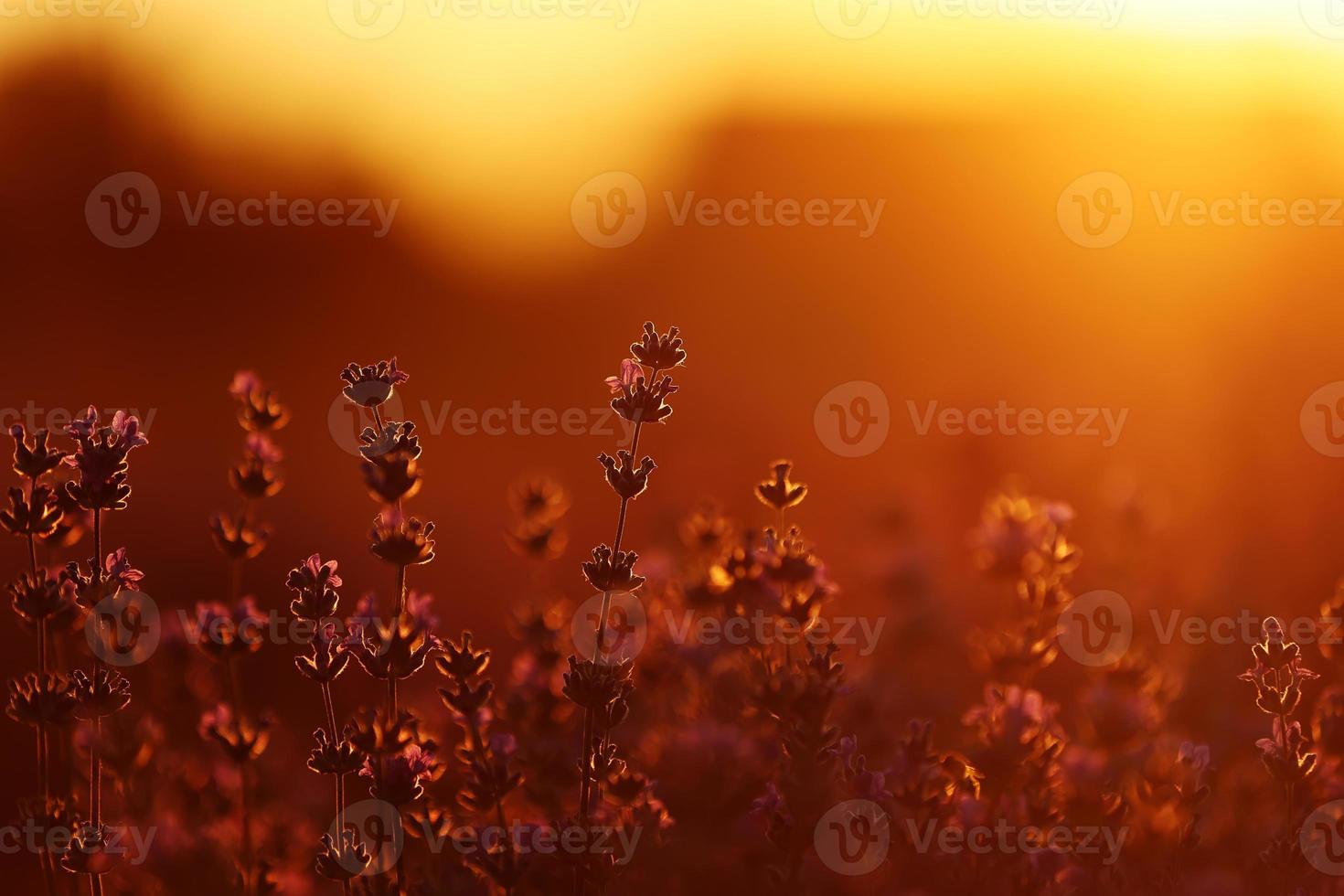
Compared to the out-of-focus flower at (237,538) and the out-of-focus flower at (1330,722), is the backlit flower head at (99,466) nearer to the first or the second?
the out-of-focus flower at (237,538)

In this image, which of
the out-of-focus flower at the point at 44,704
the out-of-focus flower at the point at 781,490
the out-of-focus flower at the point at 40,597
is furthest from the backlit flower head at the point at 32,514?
the out-of-focus flower at the point at 781,490

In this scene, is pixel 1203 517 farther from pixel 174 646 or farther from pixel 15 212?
pixel 15 212

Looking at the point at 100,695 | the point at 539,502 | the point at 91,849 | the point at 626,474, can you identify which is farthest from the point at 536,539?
the point at 91,849

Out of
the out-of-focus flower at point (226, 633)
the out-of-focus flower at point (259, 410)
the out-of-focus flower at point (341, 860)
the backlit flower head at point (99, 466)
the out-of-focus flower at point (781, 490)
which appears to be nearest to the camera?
the out-of-focus flower at point (341, 860)

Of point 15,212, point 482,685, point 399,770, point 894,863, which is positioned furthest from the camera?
point 15,212

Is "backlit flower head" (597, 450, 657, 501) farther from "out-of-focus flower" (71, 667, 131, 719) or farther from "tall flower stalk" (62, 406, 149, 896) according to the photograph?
"out-of-focus flower" (71, 667, 131, 719)

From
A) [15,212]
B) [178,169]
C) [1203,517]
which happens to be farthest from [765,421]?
[178,169]
